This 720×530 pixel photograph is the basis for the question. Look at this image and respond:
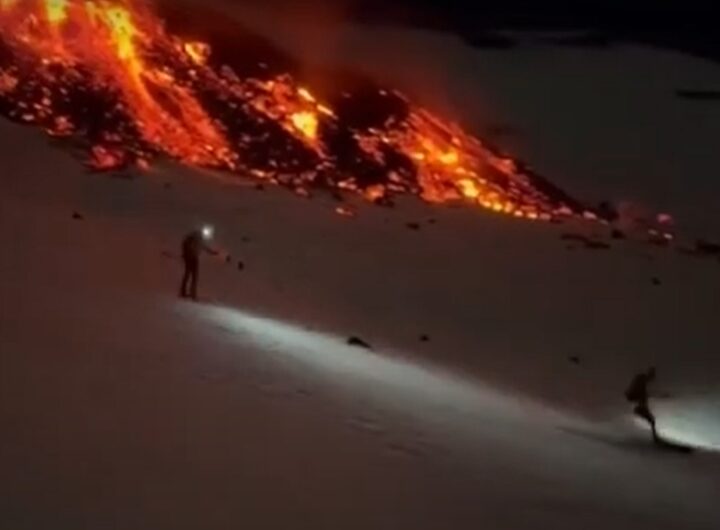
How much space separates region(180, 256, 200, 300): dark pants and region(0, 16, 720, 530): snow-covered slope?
0.23m

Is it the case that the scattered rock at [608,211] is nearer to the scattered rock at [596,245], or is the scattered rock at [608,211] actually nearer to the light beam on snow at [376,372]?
the scattered rock at [596,245]

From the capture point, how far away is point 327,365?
12406 millimetres

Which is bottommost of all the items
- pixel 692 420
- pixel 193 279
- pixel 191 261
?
pixel 692 420

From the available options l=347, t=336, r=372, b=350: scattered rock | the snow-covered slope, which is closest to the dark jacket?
the snow-covered slope

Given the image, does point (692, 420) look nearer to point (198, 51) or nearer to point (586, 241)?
point (586, 241)

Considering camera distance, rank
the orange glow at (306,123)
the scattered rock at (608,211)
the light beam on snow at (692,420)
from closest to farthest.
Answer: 1. the light beam on snow at (692,420)
2. the scattered rock at (608,211)
3. the orange glow at (306,123)

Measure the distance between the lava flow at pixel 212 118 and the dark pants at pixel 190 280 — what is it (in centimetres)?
733

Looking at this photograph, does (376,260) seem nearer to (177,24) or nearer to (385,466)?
(385,466)

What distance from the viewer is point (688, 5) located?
42875 millimetres

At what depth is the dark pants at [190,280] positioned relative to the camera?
14000 mm

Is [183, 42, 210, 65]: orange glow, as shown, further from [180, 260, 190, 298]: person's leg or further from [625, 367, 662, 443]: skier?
[625, 367, 662, 443]: skier

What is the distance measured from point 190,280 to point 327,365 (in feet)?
8.43

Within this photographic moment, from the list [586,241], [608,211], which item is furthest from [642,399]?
[608,211]

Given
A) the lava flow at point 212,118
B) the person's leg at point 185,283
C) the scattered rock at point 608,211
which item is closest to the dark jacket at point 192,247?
the person's leg at point 185,283
